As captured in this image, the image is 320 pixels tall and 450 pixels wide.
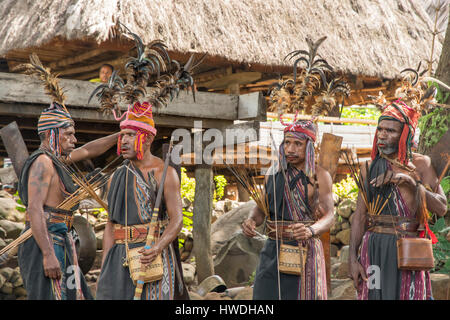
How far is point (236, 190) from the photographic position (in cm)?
1563

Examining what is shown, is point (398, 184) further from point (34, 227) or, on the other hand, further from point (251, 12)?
point (251, 12)

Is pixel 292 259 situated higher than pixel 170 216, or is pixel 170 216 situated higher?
pixel 170 216

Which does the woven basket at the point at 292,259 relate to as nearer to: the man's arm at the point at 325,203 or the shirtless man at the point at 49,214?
the man's arm at the point at 325,203

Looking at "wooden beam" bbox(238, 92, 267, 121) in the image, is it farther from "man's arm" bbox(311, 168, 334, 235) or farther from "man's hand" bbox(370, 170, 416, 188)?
"man's hand" bbox(370, 170, 416, 188)

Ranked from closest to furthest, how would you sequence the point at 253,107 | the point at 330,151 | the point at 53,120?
the point at 53,120
the point at 330,151
the point at 253,107

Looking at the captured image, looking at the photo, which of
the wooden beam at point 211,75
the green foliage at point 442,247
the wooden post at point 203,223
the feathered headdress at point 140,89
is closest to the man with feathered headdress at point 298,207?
the feathered headdress at point 140,89

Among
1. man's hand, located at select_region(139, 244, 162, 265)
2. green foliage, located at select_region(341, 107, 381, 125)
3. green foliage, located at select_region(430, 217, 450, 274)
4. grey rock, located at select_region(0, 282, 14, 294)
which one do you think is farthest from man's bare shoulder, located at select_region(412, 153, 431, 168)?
green foliage, located at select_region(341, 107, 381, 125)

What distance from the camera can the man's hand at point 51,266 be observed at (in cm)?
405

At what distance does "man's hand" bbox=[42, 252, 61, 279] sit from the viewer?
4047 millimetres

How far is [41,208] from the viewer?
4.15m

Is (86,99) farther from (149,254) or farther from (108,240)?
(149,254)

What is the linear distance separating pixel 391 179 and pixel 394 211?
0.23 m

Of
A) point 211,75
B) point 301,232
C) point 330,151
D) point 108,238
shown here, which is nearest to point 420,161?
point 301,232

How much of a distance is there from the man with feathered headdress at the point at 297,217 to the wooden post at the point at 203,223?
351cm
